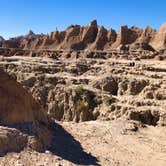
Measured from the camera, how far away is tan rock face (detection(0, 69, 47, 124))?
14063 millimetres

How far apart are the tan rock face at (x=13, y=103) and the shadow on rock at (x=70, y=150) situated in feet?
4.27

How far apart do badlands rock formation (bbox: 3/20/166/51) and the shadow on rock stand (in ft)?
170

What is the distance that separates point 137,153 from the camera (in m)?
15.7

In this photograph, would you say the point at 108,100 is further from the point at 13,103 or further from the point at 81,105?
the point at 13,103

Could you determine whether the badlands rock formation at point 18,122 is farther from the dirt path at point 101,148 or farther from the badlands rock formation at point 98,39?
the badlands rock formation at point 98,39

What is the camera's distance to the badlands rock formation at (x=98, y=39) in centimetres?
7406

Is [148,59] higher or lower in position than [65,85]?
higher

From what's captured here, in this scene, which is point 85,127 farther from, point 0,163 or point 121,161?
point 0,163

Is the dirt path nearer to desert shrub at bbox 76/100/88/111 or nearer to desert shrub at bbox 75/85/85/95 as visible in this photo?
desert shrub at bbox 76/100/88/111

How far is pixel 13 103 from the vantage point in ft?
47.7

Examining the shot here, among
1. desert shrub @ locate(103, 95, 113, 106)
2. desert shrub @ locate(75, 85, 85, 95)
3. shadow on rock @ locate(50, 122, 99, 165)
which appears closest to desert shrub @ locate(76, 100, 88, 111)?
desert shrub @ locate(75, 85, 85, 95)

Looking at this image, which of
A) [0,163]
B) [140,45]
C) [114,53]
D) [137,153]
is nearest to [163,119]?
[137,153]

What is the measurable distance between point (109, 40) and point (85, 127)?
202 ft

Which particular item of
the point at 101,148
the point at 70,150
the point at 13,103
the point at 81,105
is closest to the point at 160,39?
the point at 81,105
